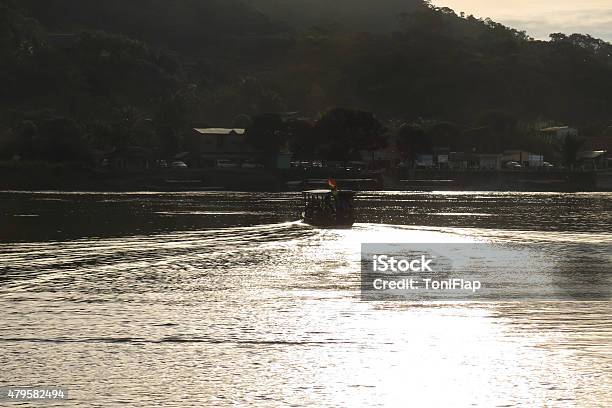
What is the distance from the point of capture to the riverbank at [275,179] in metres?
160

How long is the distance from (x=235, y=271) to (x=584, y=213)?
205ft

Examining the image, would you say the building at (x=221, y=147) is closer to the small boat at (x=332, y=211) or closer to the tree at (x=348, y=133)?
the tree at (x=348, y=133)

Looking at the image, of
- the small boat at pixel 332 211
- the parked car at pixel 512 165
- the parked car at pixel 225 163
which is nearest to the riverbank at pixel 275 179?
the parked car at pixel 512 165

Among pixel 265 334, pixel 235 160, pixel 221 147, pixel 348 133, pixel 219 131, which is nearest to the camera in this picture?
pixel 265 334

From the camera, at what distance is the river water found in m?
26.2

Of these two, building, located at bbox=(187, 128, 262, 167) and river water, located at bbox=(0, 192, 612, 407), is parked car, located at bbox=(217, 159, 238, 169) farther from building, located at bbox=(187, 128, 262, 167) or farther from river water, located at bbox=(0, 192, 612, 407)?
river water, located at bbox=(0, 192, 612, 407)

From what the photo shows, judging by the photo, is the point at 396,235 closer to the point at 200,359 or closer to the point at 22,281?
the point at 22,281

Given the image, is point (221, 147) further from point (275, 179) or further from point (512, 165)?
point (512, 165)

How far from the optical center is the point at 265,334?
110 feet

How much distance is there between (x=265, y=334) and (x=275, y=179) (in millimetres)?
135999

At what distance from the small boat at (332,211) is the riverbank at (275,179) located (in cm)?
7340

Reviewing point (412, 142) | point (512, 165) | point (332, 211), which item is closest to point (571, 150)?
point (512, 165)

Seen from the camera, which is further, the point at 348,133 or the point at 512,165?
the point at 512,165

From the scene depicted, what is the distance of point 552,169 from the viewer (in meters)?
187
